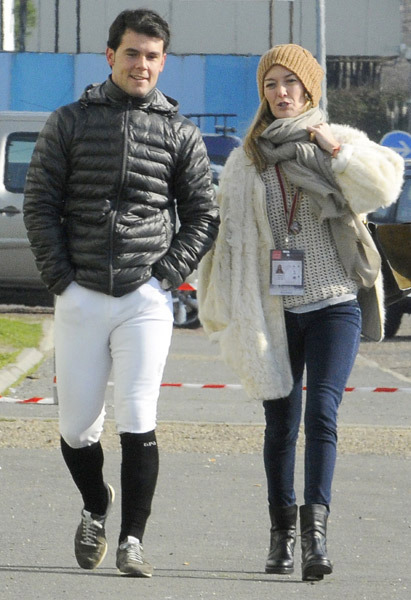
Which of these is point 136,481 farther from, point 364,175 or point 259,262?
point 364,175

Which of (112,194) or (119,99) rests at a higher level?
(119,99)

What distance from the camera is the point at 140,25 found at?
16.5 ft

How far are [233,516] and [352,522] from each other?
0.51m

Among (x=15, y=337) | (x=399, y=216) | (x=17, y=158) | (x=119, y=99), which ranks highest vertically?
(x=119, y=99)

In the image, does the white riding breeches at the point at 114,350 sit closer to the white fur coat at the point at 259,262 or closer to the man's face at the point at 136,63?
the white fur coat at the point at 259,262

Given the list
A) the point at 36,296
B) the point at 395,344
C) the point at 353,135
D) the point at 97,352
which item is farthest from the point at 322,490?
the point at 36,296

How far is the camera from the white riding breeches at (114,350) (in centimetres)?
498

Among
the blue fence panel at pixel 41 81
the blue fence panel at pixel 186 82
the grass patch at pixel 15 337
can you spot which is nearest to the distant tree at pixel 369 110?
the blue fence panel at pixel 186 82

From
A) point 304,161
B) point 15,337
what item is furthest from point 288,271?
point 15,337

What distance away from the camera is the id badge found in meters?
5.13

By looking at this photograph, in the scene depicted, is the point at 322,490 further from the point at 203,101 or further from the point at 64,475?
the point at 203,101

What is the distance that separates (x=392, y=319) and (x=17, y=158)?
463 centimetres

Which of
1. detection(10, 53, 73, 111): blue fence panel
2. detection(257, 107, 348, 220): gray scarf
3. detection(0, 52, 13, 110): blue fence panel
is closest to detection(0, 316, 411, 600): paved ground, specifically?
detection(257, 107, 348, 220): gray scarf

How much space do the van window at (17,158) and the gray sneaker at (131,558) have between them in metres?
11.7
